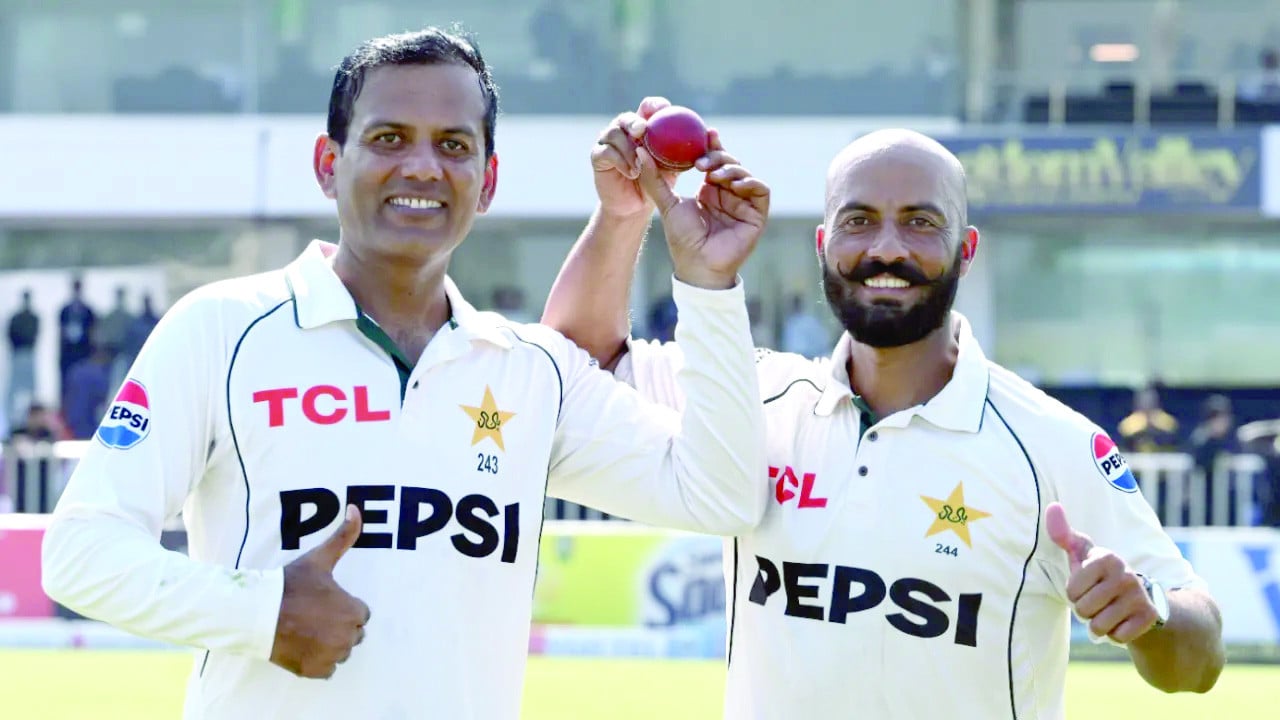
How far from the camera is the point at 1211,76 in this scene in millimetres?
21844

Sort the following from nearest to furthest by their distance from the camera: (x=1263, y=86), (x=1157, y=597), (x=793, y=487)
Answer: (x=1157, y=597), (x=793, y=487), (x=1263, y=86)

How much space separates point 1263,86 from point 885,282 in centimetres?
1935

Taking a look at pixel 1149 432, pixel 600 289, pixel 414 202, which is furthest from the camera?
pixel 1149 432

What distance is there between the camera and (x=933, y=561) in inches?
148

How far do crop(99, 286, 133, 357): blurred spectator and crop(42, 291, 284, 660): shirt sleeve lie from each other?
1751 cm

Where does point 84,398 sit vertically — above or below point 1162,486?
below

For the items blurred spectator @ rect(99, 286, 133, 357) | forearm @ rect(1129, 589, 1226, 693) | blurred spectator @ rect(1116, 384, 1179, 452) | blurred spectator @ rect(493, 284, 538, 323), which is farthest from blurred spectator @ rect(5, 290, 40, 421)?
forearm @ rect(1129, 589, 1226, 693)

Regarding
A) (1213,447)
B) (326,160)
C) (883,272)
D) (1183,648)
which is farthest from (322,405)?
(1213,447)

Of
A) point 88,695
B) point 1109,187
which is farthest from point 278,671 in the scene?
point 1109,187

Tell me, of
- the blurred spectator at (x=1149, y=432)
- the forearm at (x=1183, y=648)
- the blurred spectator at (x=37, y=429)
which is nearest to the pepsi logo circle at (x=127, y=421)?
the forearm at (x=1183, y=648)

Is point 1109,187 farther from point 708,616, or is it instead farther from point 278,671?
point 278,671

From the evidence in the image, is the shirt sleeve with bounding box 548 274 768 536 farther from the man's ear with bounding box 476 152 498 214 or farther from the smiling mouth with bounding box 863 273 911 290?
the man's ear with bounding box 476 152 498 214

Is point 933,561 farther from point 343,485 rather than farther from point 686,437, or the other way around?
point 343,485

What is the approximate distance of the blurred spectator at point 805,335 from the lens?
2022 centimetres
